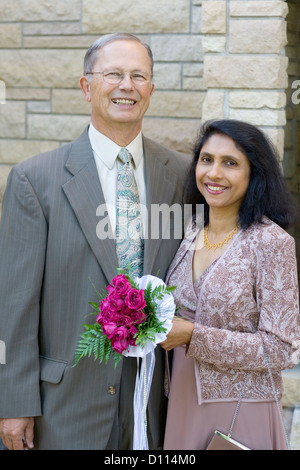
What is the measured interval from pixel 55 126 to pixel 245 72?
5.22 feet

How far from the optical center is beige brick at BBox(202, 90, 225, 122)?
3891mm

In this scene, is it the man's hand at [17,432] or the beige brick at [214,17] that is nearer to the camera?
the man's hand at [17,432]

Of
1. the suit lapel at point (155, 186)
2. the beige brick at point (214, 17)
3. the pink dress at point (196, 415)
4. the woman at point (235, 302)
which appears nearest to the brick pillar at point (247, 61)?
the beige brick at point (214, 17)

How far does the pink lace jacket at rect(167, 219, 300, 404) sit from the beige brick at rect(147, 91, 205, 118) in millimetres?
2087

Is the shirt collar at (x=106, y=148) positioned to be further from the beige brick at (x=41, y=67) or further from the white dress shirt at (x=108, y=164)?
the beige brick at (x=41, y=67)

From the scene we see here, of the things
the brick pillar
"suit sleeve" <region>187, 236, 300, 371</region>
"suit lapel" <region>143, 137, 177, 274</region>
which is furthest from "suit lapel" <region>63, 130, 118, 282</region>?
the brick pillar

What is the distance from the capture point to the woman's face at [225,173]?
105 inches

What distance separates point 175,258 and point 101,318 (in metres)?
0.63

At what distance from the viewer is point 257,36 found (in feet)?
12.4

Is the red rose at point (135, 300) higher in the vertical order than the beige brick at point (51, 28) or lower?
lower

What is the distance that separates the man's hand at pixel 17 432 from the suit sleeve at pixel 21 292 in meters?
0.04

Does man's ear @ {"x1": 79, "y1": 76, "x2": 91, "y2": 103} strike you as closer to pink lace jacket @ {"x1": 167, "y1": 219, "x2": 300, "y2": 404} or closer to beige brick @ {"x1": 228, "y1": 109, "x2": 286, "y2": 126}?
pink lace jacket @ {"x1": 167, "y1": 219, "x2": 300, "y2": 404}
